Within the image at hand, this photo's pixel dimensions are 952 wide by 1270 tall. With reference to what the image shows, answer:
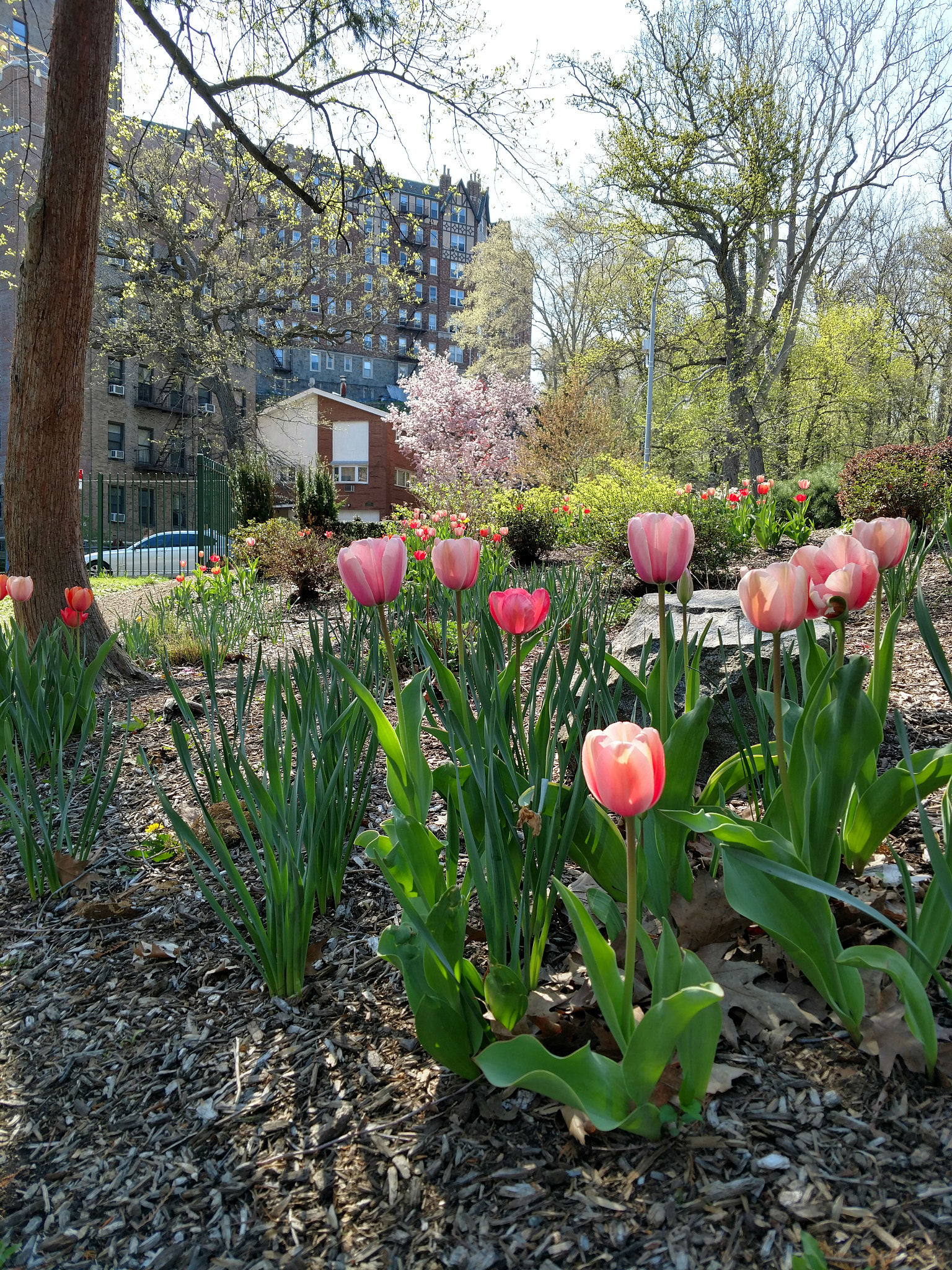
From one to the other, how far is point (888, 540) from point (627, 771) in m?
0.94

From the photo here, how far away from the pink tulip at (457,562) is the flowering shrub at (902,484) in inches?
296

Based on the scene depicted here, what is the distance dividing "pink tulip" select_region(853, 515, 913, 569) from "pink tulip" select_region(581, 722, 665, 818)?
85 centimetres

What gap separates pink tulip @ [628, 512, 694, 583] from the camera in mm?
1449

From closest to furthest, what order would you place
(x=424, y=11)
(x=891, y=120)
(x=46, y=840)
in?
(x=46, y=840)
(x=424, y=11)
(x=891, y=120)

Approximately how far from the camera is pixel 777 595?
1313mm

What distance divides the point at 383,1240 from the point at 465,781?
702 mm

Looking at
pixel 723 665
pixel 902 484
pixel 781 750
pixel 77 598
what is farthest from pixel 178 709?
pixel 902 484

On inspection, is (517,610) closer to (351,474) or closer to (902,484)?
(902,484)

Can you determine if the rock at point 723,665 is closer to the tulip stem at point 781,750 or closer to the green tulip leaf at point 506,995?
the tulip stem at point 781,750

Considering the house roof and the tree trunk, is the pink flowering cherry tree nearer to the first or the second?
the house roof

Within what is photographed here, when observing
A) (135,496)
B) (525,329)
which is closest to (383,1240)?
(135,496)

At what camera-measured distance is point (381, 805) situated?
2.50 m

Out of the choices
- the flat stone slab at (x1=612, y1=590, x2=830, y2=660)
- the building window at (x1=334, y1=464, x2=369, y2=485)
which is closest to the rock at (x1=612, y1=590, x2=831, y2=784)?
the flat stone slab at (x1=612, y1=590, x2=830, y2=660)

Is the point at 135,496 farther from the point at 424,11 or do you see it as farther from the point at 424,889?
the point at 424,889
